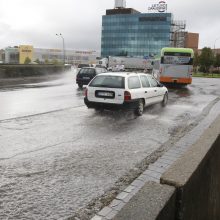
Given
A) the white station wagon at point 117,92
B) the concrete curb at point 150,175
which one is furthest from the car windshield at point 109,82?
the concrete curb at point 150,175

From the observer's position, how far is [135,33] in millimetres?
138875

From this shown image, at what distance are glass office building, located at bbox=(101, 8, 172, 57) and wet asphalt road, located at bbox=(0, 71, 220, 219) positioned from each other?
123 metres

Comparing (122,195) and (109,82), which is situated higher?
(109,82)

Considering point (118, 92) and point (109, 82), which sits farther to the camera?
point (109, 82)

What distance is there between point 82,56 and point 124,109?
19065 cm

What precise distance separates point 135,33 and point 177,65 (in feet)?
377

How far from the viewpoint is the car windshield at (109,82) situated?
40.5 feet

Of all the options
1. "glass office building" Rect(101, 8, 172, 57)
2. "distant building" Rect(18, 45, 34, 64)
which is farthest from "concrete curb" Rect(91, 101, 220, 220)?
"distant building" Rect(18, 45, 34, 64)

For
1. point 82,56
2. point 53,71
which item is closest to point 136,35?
point 82,56

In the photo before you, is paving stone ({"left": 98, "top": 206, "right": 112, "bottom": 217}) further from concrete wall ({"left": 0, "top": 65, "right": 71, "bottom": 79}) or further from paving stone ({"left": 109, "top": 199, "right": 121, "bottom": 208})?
concrete wall ({"left": 0, "top": 65, "right": 71, "bottom": 79})

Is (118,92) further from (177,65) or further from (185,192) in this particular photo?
(177,65)

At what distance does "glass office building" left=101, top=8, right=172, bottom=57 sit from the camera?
13412cm

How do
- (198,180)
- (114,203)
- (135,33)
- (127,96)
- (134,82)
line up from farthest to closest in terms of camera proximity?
(135,33), (134,82), (127,96), (114,203), (198,180)

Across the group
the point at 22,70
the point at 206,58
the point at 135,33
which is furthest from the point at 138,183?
the point at 135,33
